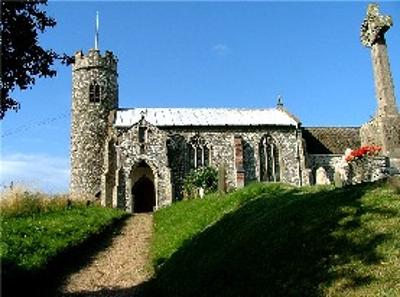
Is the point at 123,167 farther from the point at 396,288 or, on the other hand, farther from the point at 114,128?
the point at 396,288

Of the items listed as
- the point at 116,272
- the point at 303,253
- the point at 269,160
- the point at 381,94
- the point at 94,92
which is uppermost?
the point at 94,92

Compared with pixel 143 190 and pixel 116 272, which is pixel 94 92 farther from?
pixel 116 272

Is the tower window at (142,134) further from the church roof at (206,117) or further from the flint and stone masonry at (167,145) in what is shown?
the church roof at (206,117)

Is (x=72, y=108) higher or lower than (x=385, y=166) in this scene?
higher

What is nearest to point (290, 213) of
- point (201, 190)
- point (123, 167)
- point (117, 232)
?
point (117, 232)

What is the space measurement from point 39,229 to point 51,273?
3389mm

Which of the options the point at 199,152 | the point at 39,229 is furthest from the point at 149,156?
the point at 39,229

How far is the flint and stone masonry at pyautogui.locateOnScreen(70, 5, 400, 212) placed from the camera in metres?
38.6

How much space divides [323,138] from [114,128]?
58.5 ft

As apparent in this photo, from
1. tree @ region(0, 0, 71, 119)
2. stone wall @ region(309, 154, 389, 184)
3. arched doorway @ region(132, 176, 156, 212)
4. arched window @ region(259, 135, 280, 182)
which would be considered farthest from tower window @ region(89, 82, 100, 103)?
tree @ region(0, 0, 71, 119)

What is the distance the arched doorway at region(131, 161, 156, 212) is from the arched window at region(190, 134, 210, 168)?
347 centimetres

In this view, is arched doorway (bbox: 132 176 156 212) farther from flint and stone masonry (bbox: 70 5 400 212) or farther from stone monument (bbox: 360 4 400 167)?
stone monument (bbox: 360 4 400 167)

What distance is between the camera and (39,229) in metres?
16.1

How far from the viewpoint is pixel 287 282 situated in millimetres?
8773
